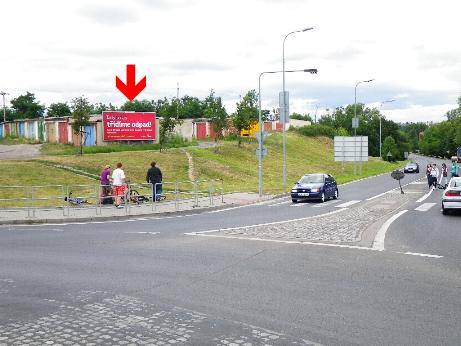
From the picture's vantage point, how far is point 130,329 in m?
6.64

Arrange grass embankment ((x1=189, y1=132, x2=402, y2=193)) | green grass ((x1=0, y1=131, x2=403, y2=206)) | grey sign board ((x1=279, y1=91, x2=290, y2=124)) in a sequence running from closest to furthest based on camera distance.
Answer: grey sign board ((x1=279, y1=91, x2=290, y2=124)) → green grass ((x1=0, y1=131, x2=403, y2=206)) → grass embankment ((x1=189, y1=132, x2=402, y2=193))

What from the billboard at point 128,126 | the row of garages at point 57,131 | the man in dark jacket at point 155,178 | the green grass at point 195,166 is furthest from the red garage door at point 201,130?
the man in dark jacket at point 155,178

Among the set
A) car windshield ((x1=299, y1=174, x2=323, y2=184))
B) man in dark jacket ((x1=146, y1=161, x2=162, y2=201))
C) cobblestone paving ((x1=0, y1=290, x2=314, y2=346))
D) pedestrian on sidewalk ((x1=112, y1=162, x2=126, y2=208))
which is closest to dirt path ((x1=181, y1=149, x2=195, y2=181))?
car windshield ((x1=299, y1=174, x2=323, y2=184))

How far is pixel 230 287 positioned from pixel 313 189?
2058 cm

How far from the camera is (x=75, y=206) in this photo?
23469mm

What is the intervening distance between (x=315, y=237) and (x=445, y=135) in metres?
165

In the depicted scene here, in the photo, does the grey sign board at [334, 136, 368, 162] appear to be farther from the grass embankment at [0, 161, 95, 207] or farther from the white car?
the white car

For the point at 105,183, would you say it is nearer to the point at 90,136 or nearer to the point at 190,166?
the point at 190,166

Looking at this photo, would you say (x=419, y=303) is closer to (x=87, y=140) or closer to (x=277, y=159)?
(x=87, y=140)

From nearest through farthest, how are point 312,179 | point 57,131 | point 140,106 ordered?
point 312,179, point 57,131, point 140,106

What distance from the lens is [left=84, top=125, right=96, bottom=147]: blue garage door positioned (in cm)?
5534

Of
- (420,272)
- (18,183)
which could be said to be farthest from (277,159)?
(420,272)

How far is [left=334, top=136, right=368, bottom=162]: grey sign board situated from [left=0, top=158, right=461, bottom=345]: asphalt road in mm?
→ 42615

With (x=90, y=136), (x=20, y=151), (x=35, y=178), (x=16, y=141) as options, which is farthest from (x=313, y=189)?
(x=16, y=141)
